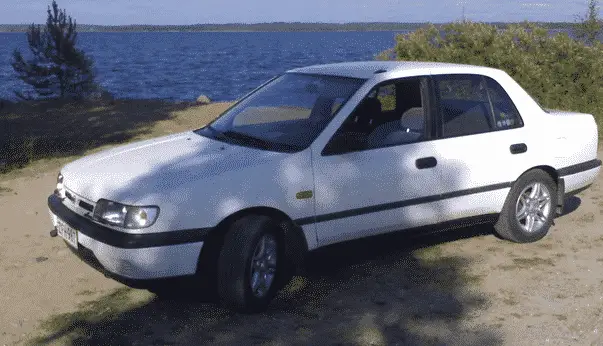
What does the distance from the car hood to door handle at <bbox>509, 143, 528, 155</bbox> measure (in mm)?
2227

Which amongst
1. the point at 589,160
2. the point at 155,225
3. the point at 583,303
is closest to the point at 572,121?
the point at 589,160

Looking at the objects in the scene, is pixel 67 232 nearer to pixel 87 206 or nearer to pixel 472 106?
pixel 87 206

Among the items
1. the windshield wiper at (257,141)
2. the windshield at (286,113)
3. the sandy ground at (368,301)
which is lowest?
the sandy ground at (368,301)

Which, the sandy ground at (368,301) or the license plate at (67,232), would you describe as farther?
the license plate at (67,232)

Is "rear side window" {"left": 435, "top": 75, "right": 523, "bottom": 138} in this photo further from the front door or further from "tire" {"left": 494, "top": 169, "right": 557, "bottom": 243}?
Result: "tire" {"left": 494, "top": 169, "right": 557, "bottom": 243}

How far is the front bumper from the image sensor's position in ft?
17.0

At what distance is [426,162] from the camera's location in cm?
640

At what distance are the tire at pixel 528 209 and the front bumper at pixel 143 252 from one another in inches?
119

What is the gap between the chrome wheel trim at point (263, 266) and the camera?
560 centimetres

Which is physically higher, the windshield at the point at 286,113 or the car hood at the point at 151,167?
the windshield at the point at 286,113

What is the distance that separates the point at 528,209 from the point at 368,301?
214 centimetres

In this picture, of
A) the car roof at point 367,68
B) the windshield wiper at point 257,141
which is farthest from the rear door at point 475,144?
the windshield wiper at point 257,141

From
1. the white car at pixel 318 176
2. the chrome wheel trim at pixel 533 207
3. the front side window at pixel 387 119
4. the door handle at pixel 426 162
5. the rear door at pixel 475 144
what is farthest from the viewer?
the chrome wheel trim at pixel 533 207

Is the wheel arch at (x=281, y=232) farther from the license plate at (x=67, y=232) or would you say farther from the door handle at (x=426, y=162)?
the door handle at (x=426, y=162)
